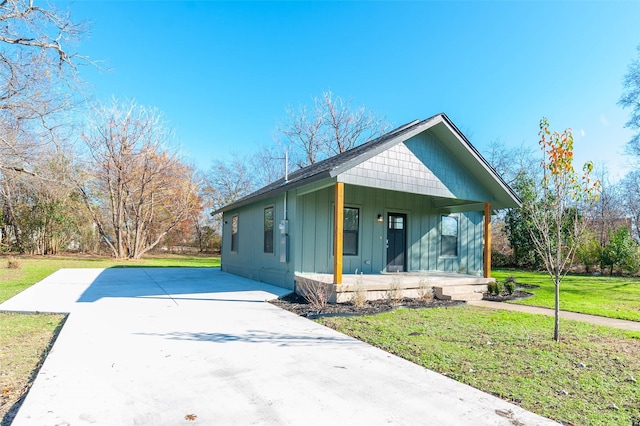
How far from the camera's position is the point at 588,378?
11.7 feet

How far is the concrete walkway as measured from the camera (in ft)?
20.1

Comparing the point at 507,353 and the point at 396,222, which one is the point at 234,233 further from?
the point at 507,353

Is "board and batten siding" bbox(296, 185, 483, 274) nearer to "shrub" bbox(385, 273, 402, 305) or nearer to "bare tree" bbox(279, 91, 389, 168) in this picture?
"shrub" bbox(385, 273, 402, 305)

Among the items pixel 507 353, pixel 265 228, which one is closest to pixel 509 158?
pixel 265 228

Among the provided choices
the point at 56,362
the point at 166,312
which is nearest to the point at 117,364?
the point at 56,362

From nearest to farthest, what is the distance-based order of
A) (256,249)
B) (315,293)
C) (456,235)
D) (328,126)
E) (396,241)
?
(315,293) < (396,241) < (256,249) < (456,235) < (328,126)

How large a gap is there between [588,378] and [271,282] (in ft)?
26.0

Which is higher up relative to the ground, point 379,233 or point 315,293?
point 379,233

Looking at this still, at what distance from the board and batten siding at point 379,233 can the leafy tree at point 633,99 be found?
1190 cm

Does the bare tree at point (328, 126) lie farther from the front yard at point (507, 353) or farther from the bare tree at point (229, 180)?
the front yard at point (507, 353)

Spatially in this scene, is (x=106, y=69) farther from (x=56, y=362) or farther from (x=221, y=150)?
(x=221, y=150)

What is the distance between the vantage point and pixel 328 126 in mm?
27516

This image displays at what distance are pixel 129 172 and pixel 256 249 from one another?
47.0 ft

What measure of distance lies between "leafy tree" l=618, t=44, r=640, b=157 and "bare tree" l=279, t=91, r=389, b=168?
46.0ft
